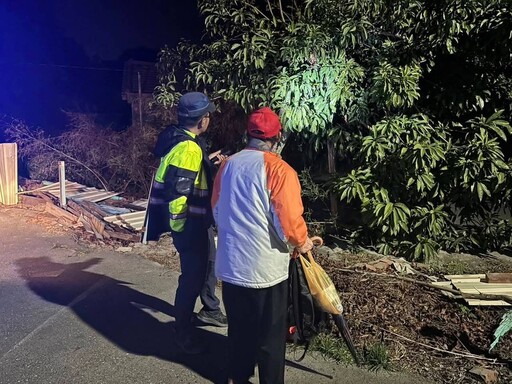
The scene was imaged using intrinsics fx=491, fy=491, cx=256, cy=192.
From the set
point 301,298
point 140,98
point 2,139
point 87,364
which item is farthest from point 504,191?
point 2,139

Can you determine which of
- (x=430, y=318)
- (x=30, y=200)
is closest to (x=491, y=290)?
(x=430, y=318)

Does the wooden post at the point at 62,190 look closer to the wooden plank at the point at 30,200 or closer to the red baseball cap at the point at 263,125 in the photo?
the wooden plank at the point at 30,200

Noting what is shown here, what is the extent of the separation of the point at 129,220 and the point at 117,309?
2549mm

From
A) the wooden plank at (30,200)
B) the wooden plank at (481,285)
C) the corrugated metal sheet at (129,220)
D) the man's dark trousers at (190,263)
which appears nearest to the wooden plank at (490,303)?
the wooden plank at (481,285)

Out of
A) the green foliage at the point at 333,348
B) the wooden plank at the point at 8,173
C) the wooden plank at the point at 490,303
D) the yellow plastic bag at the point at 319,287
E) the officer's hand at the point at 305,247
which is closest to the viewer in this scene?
the officer's hand at the point at 305,247

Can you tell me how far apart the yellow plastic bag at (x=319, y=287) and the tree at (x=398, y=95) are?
2321 millimetres

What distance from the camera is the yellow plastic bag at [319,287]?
285cm

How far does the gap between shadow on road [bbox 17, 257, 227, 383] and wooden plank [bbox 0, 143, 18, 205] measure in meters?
3.20

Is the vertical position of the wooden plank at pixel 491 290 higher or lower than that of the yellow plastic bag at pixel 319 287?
lower

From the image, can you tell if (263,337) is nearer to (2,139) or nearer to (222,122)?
(222,122)

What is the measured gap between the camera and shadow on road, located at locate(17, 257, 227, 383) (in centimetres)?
352

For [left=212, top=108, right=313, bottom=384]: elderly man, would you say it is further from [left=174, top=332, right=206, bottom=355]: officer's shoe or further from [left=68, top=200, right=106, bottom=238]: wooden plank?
[left=68, top=200, right=106, bottom=238]: wooden plank

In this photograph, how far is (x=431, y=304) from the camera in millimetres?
4094

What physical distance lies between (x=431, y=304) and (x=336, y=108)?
2334mm
